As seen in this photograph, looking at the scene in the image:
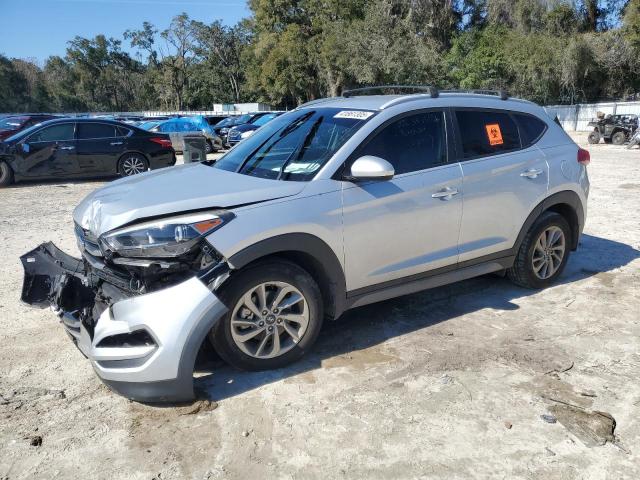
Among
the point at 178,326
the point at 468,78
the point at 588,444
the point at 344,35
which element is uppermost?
the point at 344,35

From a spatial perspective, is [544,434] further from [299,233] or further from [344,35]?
[344,35]

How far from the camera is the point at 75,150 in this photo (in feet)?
38.9

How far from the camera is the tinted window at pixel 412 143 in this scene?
3.92m

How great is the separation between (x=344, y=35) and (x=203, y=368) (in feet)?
129

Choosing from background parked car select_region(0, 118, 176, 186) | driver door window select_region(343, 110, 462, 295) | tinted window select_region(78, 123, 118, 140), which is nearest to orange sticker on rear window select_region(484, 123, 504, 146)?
driver door window select_region(343, 110, 462, 295)

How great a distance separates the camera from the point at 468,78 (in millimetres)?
38625

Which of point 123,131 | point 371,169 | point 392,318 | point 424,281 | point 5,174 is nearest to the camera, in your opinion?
point 371,169

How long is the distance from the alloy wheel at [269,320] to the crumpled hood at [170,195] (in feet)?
1.97

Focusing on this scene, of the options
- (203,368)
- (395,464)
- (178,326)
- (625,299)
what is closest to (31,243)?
(203,368)

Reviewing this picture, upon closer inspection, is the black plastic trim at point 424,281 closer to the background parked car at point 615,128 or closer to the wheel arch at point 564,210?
the wheel arch at point 564,210

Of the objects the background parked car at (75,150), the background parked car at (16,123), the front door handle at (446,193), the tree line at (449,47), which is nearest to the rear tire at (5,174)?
the background parked car at (75,150)

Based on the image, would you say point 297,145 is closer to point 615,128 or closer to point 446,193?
point 446,193

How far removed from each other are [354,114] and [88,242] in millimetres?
2122

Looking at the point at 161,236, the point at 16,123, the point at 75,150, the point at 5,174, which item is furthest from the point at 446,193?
the point at 16,123
